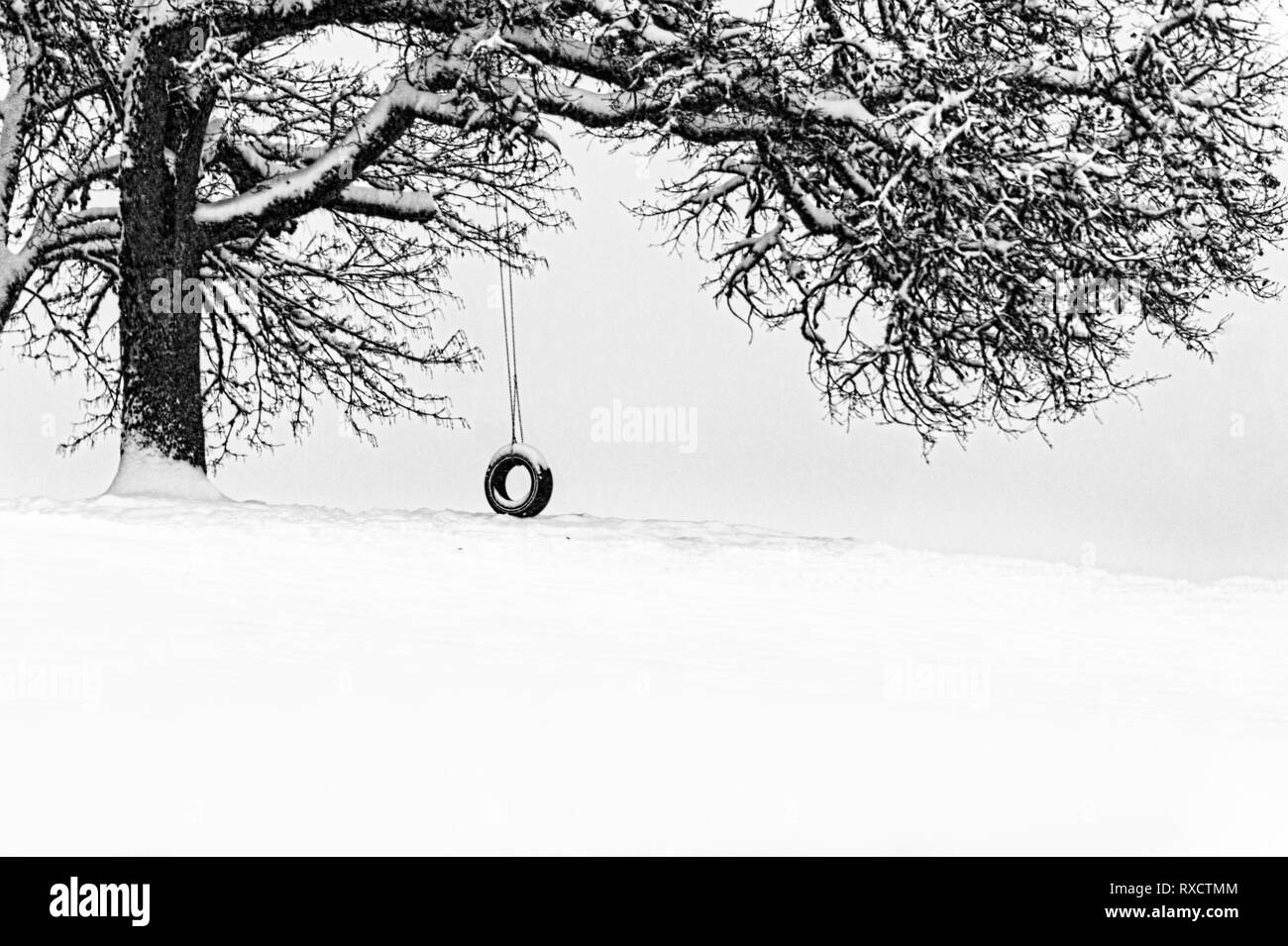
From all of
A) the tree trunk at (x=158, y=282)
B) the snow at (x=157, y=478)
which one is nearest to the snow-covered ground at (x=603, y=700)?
the snow at (x=157, y=478)

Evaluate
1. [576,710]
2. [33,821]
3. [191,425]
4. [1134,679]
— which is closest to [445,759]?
[576,710]

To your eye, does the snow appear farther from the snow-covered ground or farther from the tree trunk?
the snow-covered ground

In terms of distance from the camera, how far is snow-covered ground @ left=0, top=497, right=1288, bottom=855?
228 inches

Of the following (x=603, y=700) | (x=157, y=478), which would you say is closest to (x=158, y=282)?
(x=157, y=478)

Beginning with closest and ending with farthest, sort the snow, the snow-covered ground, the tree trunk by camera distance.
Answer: the snow-covered ground
the snow
the tree trunk

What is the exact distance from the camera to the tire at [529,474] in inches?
592

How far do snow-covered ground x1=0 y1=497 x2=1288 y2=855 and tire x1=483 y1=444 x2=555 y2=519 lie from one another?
263 cm

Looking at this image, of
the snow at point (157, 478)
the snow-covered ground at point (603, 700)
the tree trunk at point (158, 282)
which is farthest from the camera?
the tree trunk at point (158, 282)

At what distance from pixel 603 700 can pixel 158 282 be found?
10.0m

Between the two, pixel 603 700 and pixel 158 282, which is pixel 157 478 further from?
pixel 603 700

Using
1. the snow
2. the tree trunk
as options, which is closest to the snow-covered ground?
the snow

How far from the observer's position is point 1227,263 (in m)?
14.4

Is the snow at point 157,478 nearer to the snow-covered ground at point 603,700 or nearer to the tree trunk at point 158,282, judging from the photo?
the tree trunk at point 158,282

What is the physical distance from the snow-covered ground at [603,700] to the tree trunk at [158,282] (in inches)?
117
